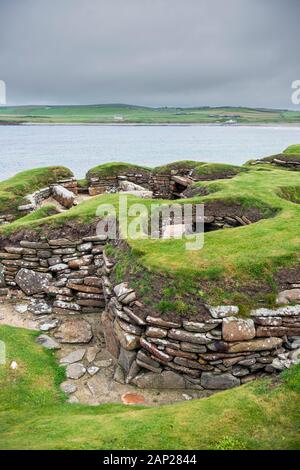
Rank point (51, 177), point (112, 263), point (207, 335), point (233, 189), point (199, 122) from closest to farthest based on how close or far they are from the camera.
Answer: point (207, 335)
point (112, 263)
point (233, 189)
point (51, 177)
point (199, 122)

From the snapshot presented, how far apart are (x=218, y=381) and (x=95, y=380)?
275 cm

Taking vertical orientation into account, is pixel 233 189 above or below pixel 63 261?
above

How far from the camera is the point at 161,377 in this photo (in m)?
8.30

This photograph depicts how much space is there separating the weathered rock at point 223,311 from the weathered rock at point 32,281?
6.15 m

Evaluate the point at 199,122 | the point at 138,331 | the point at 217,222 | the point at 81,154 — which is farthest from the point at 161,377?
the point at 199,122

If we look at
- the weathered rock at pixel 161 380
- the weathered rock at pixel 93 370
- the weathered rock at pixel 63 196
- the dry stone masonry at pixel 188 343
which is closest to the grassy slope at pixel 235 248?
the dry stone masonry at pixel 188 343

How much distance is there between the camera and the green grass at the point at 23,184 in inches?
757

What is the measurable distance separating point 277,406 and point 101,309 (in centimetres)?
667

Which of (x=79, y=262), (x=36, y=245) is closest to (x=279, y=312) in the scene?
(x=79, y=262)

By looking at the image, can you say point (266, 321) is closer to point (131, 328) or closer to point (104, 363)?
point (131, 328)

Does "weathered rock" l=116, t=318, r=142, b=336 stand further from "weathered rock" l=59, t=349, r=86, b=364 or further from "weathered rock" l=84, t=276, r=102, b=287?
"weathered rock" l=84, t=276, r=102, b=287

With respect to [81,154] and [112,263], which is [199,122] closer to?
[81,154]
